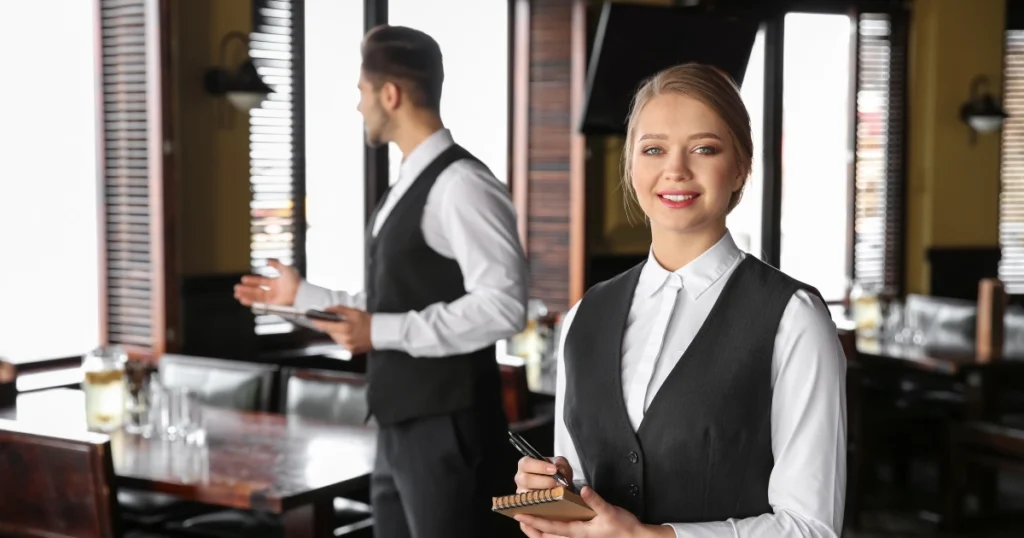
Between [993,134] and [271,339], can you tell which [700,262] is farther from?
[993,134]

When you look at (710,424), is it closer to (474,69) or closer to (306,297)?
(306,297)

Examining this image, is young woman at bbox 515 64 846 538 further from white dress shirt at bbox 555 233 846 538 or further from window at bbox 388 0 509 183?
window at bbox 388 0 509 183

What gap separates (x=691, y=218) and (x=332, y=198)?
3.98 metres

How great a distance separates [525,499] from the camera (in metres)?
1.32

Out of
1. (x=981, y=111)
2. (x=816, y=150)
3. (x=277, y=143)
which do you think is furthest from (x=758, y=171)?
(x=277, y=143)

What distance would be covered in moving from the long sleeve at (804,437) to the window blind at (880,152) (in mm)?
5910

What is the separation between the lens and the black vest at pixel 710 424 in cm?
134

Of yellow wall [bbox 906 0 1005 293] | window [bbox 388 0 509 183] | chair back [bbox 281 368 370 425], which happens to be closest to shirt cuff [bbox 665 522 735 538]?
chair back [bbox 281 368 370 425]

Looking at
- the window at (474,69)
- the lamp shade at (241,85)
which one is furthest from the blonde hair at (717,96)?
the window at (474,69)

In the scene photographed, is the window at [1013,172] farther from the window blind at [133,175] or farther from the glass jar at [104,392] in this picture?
the glass jar at [104,392]

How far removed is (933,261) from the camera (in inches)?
287

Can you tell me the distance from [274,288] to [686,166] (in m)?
1.52

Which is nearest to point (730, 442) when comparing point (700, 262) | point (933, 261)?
point (700, 262)

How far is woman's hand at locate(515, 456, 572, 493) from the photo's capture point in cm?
137
